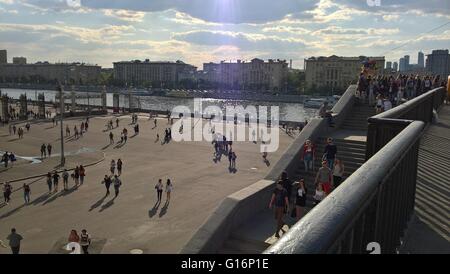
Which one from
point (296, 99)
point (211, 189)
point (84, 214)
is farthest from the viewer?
point (296, 99)

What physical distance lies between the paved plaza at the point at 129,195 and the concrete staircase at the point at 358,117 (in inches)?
239

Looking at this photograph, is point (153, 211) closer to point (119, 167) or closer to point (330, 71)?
point (119, 167)

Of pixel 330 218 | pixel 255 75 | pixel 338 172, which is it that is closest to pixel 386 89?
pixel 338 172

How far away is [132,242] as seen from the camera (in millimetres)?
13539

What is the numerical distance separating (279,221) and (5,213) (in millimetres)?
12934

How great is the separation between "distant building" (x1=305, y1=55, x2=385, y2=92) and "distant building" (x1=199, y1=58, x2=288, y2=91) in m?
11.0

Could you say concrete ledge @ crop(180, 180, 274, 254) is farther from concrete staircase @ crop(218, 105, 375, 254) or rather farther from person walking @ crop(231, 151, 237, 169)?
person walking @ crop(231, 151, 237, 169)

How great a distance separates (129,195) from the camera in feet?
63.5

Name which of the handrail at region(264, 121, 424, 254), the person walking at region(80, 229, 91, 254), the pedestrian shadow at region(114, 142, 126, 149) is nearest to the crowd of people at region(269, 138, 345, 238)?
the handrail at region(264, 121, 424, 254)

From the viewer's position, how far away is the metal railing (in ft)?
5.69

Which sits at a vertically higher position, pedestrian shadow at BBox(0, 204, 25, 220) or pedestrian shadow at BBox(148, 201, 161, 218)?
pedestrian shadow at BBox(148, 201, 161, 218)

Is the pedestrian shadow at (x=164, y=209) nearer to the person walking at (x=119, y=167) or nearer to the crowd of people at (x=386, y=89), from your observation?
the person walking at (x=119, y=167)
